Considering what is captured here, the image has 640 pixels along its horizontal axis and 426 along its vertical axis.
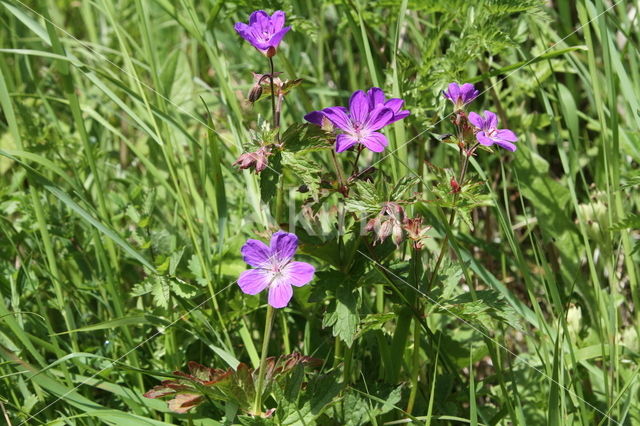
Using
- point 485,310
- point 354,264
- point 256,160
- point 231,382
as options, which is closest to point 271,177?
point 256,160

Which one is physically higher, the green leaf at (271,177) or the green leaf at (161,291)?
the green leaf at (271,177)

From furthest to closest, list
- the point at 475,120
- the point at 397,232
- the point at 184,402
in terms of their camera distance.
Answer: the point at 184,402 < the point at 475,120 < the point at 397,232

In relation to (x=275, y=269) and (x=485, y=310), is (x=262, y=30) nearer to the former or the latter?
(x=275, y=269)

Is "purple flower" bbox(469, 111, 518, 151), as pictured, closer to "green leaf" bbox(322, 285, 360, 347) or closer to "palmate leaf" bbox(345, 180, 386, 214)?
"palmate leaf" bbox(345, 180, 386, 214)

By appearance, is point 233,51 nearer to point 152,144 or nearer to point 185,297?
point 152,144

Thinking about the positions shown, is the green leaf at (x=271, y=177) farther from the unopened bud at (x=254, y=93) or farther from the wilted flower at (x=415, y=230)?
the wilted flower at (x=415, y=230)

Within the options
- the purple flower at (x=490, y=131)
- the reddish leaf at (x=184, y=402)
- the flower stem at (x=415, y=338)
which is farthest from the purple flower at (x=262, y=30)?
the reddish leaf at (x=184, y=402)
